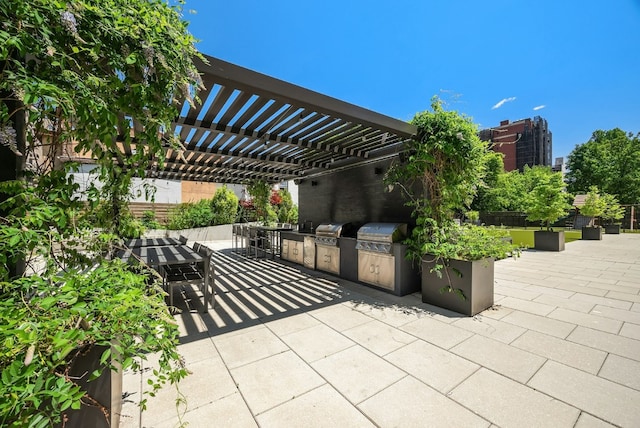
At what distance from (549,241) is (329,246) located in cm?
860

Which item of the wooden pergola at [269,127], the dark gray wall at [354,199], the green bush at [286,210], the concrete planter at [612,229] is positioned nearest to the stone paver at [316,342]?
the wooden pergola at [269,127]

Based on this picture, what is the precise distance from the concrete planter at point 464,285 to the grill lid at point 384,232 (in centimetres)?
71

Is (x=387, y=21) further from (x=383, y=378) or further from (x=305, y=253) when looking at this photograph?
(x=383, y=378)

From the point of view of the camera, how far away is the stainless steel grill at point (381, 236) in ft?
14.5

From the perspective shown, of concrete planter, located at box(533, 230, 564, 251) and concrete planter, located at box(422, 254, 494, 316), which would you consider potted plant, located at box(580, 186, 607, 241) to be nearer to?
concrete planter, located at box(533, 230, 564, 251)

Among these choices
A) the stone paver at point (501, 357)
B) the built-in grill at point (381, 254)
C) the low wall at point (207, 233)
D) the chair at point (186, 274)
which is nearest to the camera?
the stone paver at point (501, 357)

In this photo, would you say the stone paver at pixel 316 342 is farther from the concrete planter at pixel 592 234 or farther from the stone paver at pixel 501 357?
the concrete planter at pixel 592 234

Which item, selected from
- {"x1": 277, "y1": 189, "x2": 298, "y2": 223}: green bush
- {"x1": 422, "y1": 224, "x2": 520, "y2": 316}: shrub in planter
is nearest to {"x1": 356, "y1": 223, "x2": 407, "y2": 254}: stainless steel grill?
{"x1": 422, "y1": 224, "x2": 520, "y2": 316}: shrub in planter

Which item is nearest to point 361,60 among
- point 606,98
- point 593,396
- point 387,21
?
point 387,21

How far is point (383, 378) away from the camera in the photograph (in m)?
2.13

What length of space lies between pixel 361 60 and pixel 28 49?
7.33 m

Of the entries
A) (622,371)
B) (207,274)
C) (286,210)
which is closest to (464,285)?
(622,371)

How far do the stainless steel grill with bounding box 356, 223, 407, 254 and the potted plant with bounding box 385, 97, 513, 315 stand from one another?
11.9 inches

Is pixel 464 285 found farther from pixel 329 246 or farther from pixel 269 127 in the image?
pixel 269 127
